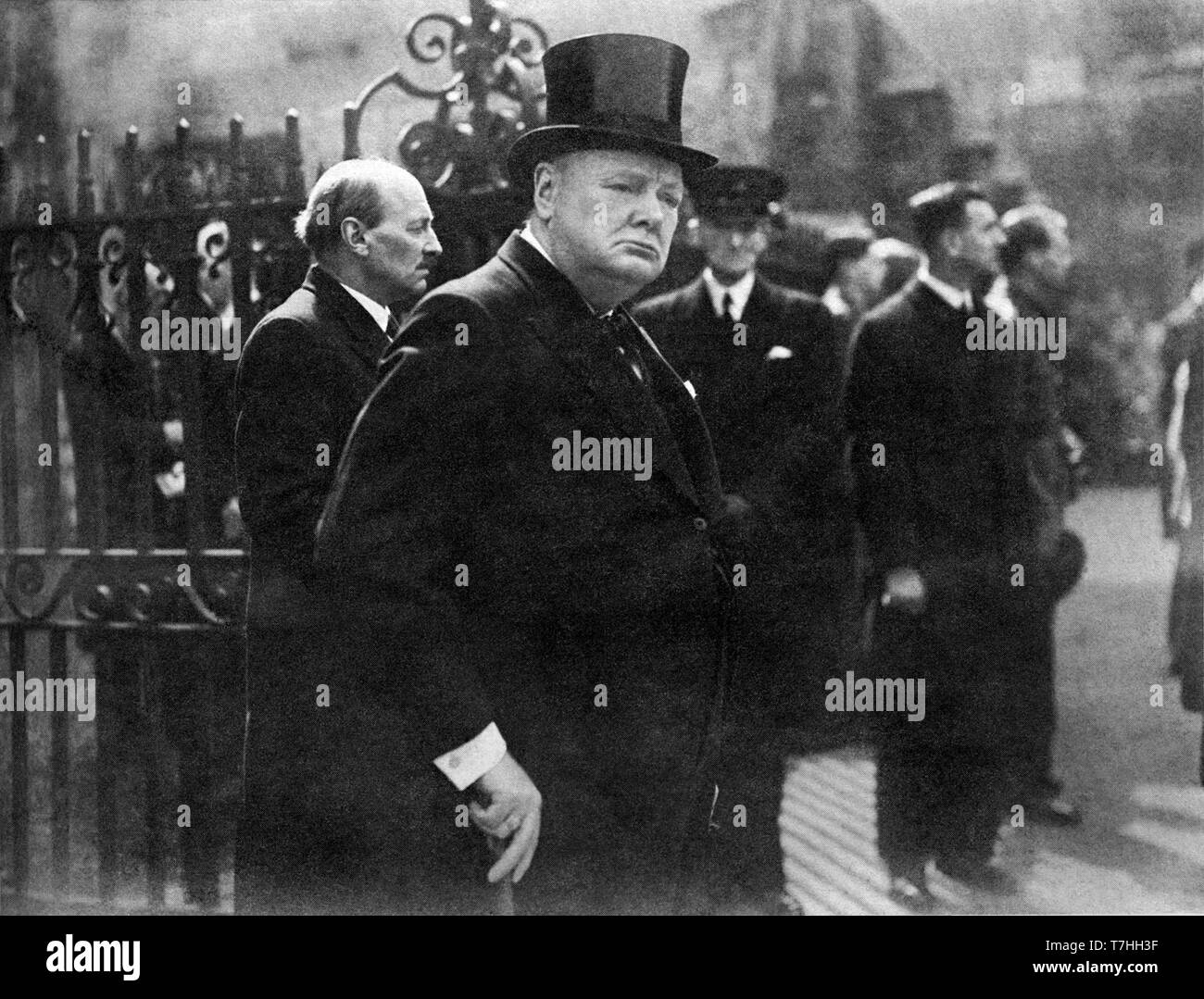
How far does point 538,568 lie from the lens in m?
3.74

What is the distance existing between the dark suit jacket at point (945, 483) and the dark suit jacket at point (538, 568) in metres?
0.53

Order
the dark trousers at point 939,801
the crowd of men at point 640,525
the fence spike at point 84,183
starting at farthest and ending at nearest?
the fence spike at point 84,183, the dark trousers at point 939,801, the crowd of men at point 640,525

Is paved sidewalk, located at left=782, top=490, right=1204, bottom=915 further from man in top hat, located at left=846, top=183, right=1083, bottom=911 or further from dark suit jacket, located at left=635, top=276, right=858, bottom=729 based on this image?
dark suit jacket, located at left=635, top=276, right=858, bottom=729

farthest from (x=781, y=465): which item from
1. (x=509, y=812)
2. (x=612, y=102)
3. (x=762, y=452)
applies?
(x=509, y=812)

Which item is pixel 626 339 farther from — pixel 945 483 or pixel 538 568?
pixel 945 483

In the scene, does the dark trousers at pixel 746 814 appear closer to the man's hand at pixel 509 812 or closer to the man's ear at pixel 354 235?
the man's hand at pixel 509 812

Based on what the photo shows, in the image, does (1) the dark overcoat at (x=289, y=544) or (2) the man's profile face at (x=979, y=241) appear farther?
(2) the man's profile face at (x=979, y=241)

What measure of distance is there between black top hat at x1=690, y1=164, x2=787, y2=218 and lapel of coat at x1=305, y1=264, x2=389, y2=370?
3.38 ft

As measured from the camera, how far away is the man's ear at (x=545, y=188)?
3.77 metres

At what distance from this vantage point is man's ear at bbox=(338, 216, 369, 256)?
12.8 feet

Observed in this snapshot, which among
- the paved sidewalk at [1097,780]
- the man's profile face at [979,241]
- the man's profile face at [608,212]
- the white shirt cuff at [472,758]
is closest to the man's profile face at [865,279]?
the man's profile face at [979,241]

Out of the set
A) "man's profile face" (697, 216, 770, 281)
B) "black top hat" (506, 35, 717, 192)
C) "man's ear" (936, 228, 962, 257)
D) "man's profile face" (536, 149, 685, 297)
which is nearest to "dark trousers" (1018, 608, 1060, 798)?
"man's ear" (936, 228, 962, 257)
